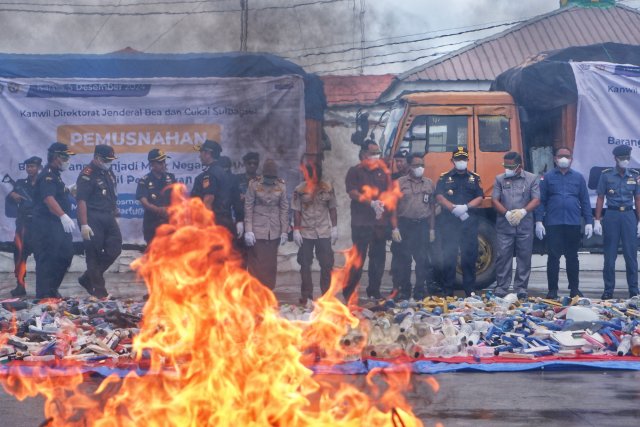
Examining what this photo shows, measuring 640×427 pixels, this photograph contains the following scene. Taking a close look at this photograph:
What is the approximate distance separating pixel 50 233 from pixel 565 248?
6681 mm

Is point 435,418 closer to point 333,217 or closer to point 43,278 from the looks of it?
point 333,217

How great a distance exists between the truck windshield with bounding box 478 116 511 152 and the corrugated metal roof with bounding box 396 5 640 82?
9.58 m

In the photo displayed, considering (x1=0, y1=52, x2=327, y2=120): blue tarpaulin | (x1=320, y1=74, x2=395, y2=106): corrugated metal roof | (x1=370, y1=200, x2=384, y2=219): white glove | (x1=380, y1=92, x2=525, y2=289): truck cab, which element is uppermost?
(x1=320, y1=74, x2=395, y2=106): corrugated metal roof

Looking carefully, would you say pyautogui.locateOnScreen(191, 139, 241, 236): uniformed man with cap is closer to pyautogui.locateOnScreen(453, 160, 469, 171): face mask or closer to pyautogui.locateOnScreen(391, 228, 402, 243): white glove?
pyautogui.locateOnScreen(391, 228, 402, 243): white glove

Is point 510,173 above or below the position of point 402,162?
below

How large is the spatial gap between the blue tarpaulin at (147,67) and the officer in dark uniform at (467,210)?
7.53ft

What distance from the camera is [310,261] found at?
7.75 meters

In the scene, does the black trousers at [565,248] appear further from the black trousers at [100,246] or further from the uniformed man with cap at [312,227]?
the black trousers at [100,246]

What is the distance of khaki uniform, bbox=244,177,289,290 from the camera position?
766 centimetres

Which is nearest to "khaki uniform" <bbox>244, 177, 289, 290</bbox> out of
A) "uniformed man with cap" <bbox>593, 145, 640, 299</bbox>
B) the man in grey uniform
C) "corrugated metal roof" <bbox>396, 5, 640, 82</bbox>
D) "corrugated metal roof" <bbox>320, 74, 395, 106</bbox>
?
the man in grey uniform

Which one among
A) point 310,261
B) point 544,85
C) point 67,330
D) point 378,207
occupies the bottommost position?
point 67,330

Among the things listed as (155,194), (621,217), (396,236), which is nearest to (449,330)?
(396,236)

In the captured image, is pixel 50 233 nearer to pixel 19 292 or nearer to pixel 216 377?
pixel 19 292

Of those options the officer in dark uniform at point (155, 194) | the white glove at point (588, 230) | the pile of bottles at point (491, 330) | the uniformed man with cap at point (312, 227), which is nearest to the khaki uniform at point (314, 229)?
the uniformed man with cap at point (312, 227)
